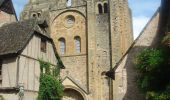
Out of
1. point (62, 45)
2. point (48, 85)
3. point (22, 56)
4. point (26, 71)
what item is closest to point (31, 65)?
point (26, 71)

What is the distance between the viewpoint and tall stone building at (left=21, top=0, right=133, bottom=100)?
30.0m

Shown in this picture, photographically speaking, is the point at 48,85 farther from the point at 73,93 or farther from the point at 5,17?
the point at 73,93

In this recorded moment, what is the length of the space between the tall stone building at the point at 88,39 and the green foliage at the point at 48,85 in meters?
8.23

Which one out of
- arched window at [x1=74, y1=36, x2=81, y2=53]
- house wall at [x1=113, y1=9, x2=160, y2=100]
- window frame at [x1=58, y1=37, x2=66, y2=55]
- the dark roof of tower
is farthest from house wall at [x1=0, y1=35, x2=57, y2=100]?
window frame at [x1=58, y1=37, x2=66, y2=55]

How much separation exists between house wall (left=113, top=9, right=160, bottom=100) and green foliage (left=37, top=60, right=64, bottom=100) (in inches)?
259

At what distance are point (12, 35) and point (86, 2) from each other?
13.0 m

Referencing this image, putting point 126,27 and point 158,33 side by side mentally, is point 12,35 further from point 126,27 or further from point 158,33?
point 126,27

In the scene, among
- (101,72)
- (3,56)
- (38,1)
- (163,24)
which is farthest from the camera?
(38,1)

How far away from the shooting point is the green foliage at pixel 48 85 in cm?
2077

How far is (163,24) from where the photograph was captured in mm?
15453

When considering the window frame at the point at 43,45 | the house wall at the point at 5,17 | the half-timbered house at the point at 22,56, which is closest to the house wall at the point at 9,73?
the half-timbered house at the point at 22,56

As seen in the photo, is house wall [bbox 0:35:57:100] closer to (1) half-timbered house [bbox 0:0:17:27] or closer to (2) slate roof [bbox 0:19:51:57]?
(2) slate roof [bbox 0:19:51:57]

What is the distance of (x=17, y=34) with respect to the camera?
822 inches

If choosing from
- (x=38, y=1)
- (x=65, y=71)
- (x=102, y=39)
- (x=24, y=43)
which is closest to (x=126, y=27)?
(x=102, y=39)
